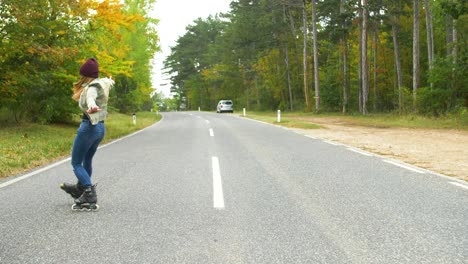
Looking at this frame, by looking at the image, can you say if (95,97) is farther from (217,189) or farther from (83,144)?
(217,189)

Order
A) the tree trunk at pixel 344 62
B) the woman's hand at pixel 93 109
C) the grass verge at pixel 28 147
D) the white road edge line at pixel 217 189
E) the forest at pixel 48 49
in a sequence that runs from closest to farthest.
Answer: the woman's hand at pixel 93 109 → the white road edge line at pixel 217 189 → the grass verge at pixel 28 147 → the forest at pixel 48 49 → the tree trunk at pixel 344 62

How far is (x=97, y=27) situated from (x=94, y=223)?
13357mm

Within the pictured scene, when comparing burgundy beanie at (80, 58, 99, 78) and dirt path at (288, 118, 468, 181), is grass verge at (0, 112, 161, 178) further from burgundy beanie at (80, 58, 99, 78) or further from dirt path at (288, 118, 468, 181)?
dirt path at (288, 118, 468, 181)

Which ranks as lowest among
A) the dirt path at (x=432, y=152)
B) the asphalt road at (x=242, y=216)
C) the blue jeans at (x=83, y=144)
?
the dirt path at (x=432, y=152)

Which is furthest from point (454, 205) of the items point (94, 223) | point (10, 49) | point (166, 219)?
point (10, 49)

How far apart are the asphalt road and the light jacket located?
1.17m

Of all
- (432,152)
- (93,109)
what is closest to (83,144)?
(93,109)

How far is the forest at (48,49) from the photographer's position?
13.5 m

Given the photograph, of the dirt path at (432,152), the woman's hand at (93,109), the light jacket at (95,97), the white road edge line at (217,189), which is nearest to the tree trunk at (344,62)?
the dirt path at (432,152)

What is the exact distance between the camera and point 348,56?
127 feet

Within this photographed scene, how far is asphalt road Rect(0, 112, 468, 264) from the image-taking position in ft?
11.5

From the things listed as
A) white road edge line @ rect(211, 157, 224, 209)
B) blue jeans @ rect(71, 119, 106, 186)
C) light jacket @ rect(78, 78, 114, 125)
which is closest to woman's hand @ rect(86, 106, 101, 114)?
light jacket @ rect(78, 78, 114, 125)

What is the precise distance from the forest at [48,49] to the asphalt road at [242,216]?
286 inches

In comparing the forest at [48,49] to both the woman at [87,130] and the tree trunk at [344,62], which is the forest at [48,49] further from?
the tree trunk at [344,62]
